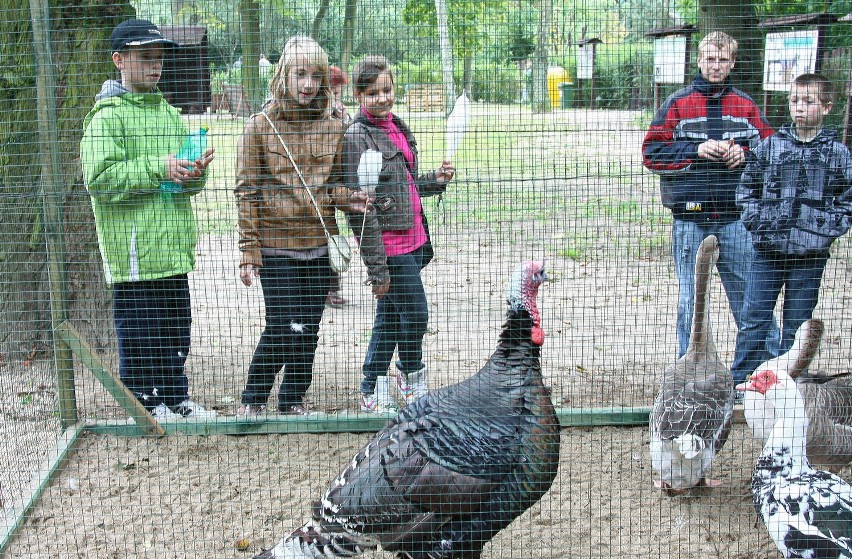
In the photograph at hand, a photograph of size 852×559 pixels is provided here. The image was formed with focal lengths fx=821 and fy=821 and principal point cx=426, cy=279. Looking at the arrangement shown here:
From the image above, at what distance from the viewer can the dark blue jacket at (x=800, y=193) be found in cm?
426

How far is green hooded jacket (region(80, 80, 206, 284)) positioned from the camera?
4.16 m

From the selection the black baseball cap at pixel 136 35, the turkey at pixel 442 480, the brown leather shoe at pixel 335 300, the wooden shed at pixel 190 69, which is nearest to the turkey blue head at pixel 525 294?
the turkey at pixel 442 480

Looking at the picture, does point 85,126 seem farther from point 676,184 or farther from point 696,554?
point 696,554

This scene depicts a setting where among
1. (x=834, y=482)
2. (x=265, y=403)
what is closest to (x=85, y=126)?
(x=265, y=403)

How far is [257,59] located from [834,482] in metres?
3.29

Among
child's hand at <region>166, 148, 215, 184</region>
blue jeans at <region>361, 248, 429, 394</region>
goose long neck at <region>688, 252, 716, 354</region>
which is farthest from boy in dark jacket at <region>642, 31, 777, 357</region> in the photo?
child's hand at <region>166, 148, 215, 184</region>

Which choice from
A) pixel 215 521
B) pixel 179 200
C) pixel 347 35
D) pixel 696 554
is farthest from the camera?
pixel 179 200

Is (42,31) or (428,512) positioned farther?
(42,31)

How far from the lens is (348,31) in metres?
4.07

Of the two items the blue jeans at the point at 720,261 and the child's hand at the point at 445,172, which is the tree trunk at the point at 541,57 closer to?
the child's hand at the point at 445,172

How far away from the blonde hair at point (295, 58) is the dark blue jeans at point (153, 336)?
46.6 inches

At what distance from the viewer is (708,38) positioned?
14.5 feet

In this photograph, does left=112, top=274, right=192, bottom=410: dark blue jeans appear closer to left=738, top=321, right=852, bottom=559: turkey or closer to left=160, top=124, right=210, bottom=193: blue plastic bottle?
left=160, top=124, right=210, bottom=193: blue plastic bottle

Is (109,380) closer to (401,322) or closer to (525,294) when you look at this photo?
(401,322)
